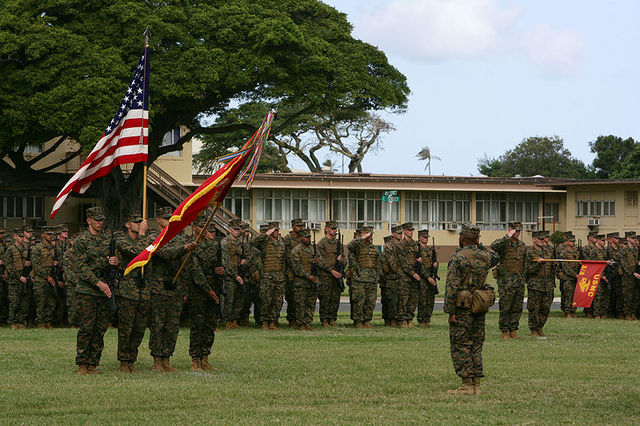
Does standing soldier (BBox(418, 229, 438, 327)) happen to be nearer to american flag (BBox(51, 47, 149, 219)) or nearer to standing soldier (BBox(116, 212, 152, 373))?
american flag (BBox(51, 47, 149, 219))

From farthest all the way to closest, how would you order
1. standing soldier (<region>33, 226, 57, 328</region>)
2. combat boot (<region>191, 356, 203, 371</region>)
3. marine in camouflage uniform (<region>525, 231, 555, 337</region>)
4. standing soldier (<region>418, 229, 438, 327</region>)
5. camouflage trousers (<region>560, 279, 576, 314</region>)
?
camouflage trousers (<region>560, 279, 576, 314</region>) → standing soldier (<region>418, 229, 438, 327</region>) → standing soldier (<region>33, 226, 57, 328</region>) → marine in camouflage uniform (<region>525, 231, 555, 337</region>) → combat boot (<region>191, 356, 203, 371</region>)

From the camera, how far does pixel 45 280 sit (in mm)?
18906

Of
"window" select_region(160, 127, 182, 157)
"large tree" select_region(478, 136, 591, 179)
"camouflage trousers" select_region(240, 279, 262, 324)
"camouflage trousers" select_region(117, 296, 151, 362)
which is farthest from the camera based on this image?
"large tree" select_region(478, 136, 591, 179)

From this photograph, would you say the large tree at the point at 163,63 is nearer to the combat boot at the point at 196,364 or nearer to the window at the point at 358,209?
the window at the point at 358,209

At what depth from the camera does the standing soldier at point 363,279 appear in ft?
63.3

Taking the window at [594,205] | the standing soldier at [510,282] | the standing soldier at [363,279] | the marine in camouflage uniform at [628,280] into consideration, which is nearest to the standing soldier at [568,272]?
the marine in camouflage uniform at [628,280]

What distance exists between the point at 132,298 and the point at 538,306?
8340 millimetres

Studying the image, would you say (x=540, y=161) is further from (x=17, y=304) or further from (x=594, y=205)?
(x=17, y=304)

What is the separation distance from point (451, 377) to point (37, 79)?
80.5ft

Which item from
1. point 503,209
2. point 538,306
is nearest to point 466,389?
point 538,306

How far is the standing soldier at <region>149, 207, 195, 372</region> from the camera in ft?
40.3

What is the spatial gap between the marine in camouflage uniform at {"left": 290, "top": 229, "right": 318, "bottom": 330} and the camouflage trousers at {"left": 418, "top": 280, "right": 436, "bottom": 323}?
2320 millimetres

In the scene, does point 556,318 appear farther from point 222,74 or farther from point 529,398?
point 222,74

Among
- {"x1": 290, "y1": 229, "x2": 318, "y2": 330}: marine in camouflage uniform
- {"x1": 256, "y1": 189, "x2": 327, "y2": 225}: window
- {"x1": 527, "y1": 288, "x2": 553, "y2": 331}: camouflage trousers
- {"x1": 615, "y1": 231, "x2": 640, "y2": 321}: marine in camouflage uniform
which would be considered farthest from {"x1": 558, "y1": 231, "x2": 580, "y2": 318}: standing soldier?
{"x1": 256, "y1": 189, "x2": 327, "y2": 225}: window
